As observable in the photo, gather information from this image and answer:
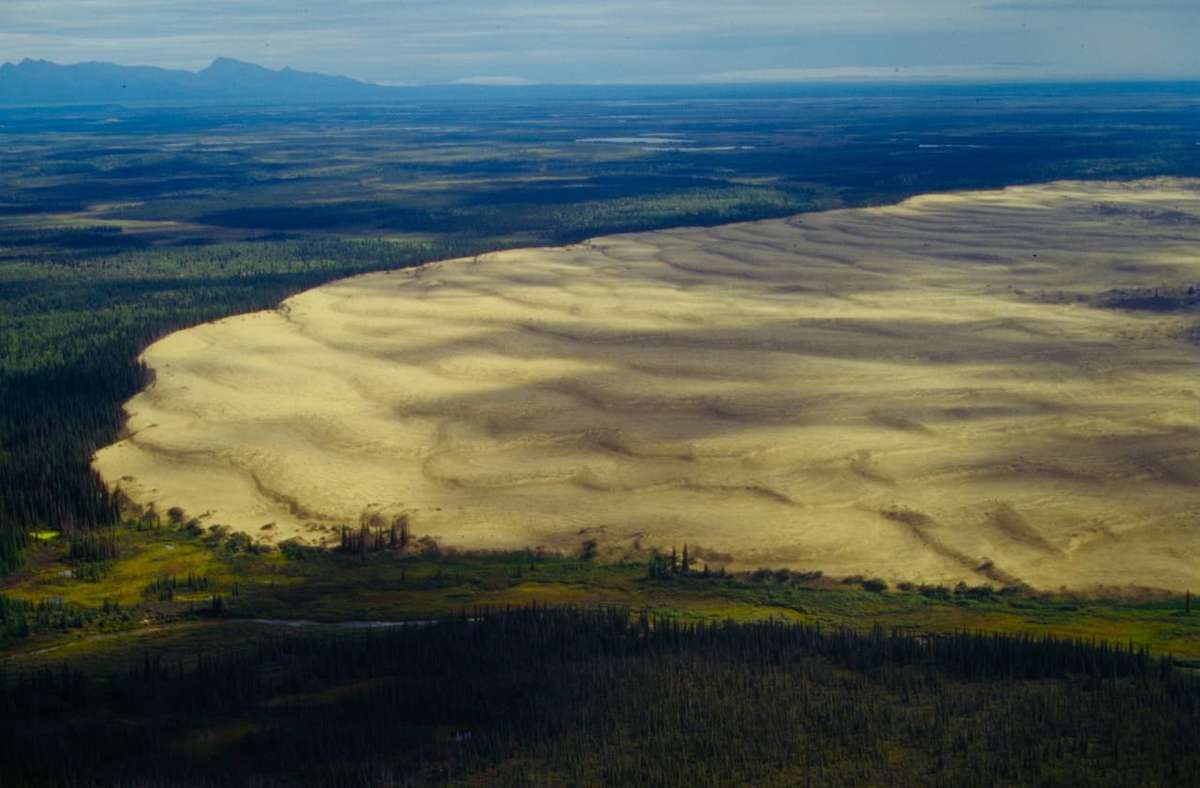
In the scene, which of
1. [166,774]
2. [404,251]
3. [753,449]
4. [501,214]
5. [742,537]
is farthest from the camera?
[501,214]

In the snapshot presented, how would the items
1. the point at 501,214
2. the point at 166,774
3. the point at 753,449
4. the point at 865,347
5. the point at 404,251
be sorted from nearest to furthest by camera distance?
the point at 166,774, the point at 753,449, the point at 865,347, the point at 404,251, the point at 501,214

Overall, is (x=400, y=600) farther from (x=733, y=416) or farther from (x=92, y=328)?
(x=92, y=328)

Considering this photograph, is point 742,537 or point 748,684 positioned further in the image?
point 742,537

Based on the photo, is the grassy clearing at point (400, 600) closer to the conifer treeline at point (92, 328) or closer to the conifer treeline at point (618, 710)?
the conifer treeline at point (618, 710)

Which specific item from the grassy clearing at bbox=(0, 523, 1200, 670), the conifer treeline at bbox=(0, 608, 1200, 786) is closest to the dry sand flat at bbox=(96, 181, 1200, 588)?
the grassy clearing at bbox=(0, 523, 1200, 670)

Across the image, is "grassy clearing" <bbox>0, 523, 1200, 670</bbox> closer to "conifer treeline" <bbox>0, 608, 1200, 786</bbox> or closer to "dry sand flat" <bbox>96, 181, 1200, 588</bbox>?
"dry sand flat" <bbox>96, 181, 1200, 588</bbox>

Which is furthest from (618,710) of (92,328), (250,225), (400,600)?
(250,225)

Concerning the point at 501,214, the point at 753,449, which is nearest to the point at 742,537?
the point at 753,449

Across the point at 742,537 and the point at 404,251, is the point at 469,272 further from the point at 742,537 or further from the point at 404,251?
the point at 742,537
